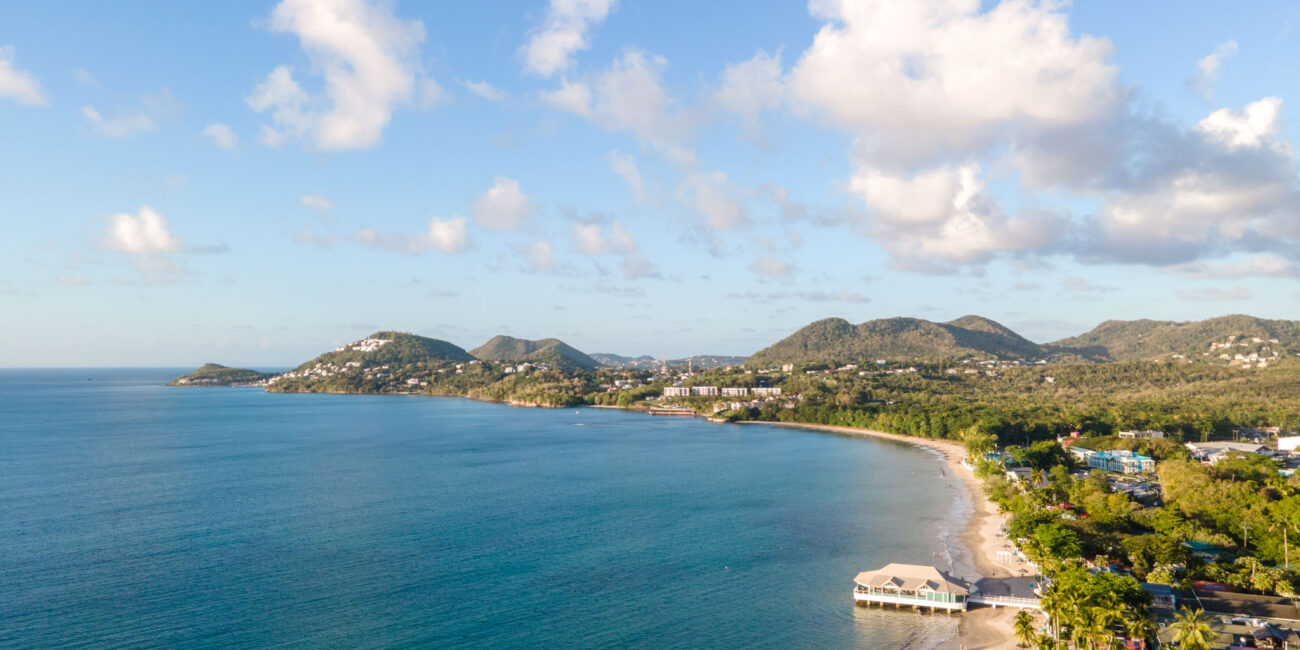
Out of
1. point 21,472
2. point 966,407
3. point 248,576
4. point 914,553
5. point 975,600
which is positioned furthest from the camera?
point 966,407

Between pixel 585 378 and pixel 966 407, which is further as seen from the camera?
pixel 585 378

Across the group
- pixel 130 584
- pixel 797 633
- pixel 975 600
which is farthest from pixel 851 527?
pixel 130 584

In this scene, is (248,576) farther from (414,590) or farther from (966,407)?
(966,407)

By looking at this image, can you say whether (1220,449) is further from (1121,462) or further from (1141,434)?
(1121,462)

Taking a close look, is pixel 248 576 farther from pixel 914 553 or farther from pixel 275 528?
pixel 914 553

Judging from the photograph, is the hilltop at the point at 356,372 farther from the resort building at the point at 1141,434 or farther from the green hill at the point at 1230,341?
the green hill at the point at 1230,341

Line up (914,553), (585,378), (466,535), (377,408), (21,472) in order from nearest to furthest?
1. (914,553)
2. (466,535)
3. (21,472)
4. (377,408)
5. (585,378)
